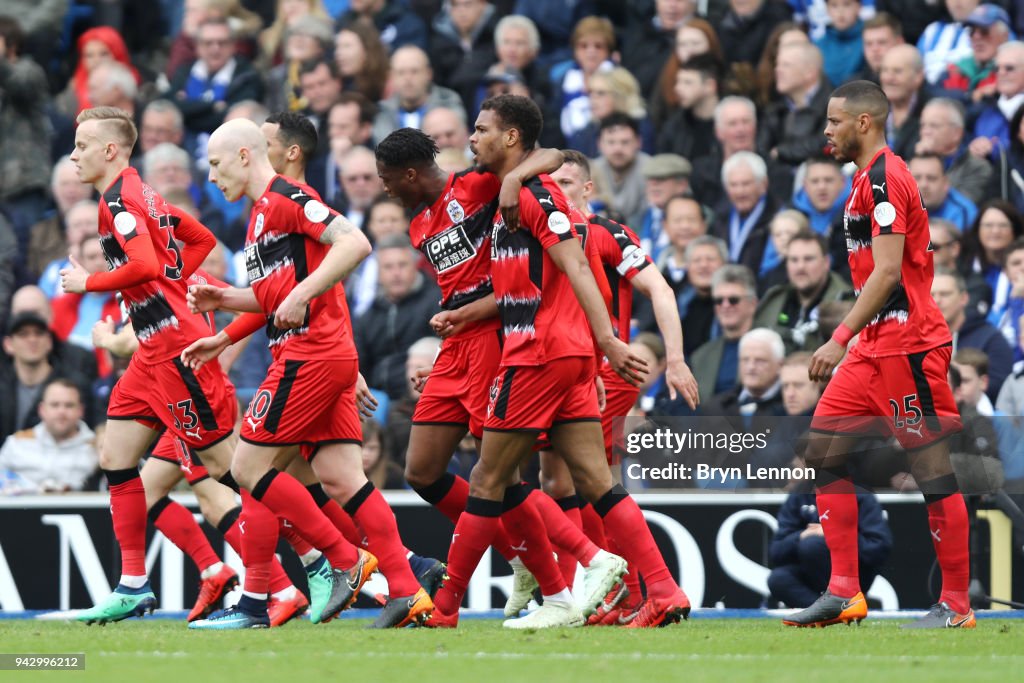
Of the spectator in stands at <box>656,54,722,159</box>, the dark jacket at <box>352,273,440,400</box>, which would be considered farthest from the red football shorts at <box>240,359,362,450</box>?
the spectator in stands at <box>656,54,722,159</box>

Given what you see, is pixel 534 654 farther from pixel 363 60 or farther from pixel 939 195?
pixel 363 60

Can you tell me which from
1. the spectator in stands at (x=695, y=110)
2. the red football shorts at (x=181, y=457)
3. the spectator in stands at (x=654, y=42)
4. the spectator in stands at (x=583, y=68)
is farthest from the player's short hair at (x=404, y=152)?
the spectator in stands at (x=654, y=42)

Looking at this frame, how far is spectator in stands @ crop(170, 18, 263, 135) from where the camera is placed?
15.8 metres

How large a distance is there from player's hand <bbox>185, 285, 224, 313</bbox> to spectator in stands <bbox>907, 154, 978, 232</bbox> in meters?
5.91

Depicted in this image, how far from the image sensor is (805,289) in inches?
472

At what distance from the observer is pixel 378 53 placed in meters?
15.5

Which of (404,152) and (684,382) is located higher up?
(404,152)

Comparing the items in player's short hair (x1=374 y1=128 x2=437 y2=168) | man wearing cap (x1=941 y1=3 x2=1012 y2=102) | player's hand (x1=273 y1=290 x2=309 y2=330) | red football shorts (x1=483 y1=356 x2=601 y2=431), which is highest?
man wearing cap (x1=941 y1=3 x2=1012 y2=102)

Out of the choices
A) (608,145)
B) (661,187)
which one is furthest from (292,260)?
(608,145)

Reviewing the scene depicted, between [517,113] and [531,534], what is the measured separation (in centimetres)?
196

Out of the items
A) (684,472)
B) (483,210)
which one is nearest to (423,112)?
(684,472)

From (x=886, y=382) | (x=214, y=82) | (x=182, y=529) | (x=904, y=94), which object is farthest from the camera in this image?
(x=214, y=82)

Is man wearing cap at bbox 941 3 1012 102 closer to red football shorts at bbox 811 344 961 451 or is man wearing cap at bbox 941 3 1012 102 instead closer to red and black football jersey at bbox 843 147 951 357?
red and black football jersey at bbox 843 147 951 357

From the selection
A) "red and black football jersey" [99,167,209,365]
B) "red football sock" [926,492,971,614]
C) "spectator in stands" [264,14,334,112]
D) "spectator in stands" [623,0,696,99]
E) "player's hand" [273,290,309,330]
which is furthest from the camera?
"spectator in stands" [264,14,334,112]
